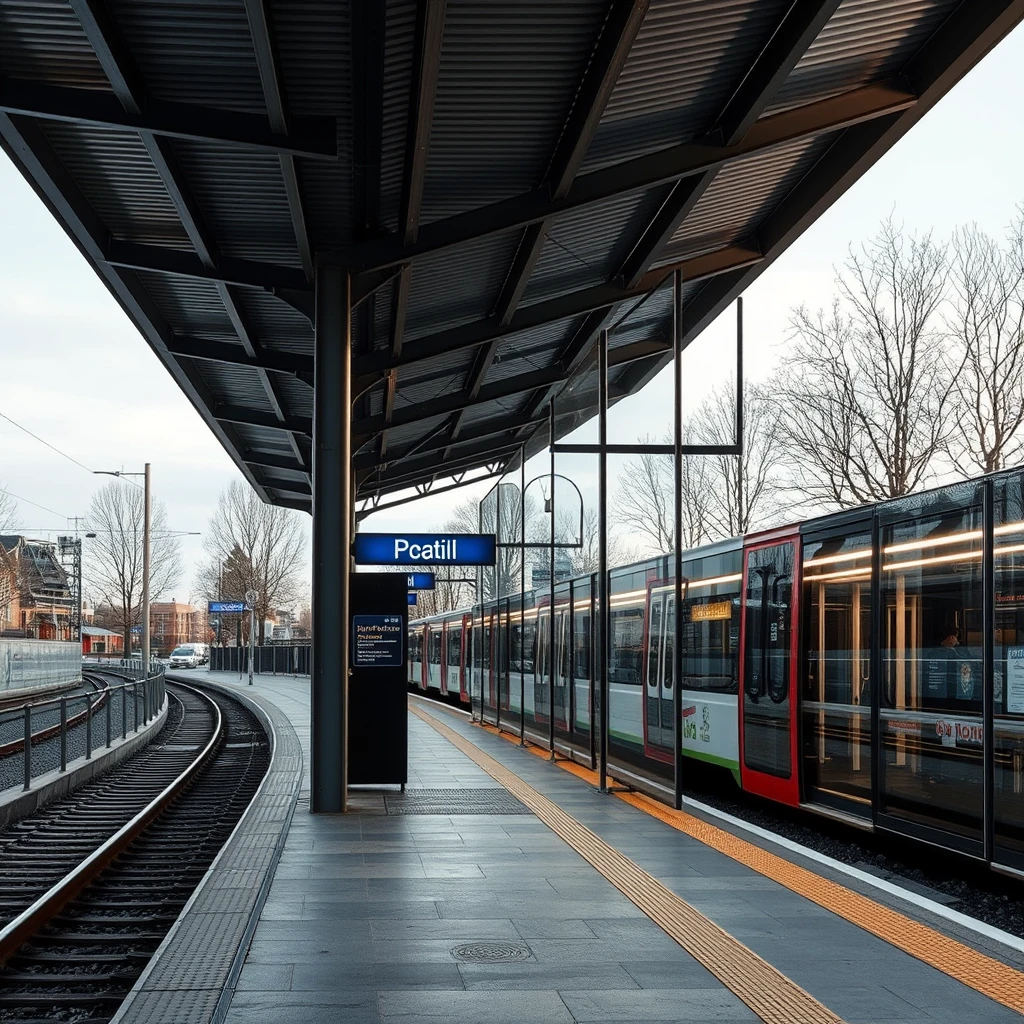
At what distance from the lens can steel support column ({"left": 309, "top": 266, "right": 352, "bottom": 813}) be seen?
459 inches

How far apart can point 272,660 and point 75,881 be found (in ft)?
182

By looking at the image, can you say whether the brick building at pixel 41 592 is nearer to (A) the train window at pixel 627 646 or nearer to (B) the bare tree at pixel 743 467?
(B) the bare tree at pixel 743 467

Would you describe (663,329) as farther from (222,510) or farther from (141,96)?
(222,510)

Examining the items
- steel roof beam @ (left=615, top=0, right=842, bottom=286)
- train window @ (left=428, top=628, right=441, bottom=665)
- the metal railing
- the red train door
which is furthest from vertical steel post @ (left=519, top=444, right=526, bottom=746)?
train window @ (left=428, top=628, right=441, bottom=665)

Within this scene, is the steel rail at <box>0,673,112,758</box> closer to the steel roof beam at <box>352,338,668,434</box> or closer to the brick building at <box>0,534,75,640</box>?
the steel roof beam at <box>352,338,668,434</box>

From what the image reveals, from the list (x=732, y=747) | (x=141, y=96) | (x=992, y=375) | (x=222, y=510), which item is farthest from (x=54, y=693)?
(x=222, y=510)

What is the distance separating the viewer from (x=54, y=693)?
3800 centimetres

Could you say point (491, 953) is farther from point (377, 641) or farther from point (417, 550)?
point (417, 550)

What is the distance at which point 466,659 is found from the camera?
105ft

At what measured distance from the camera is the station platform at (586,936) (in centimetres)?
532

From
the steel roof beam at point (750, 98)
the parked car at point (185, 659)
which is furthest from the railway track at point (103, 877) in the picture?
the parked car at point (185, 659)

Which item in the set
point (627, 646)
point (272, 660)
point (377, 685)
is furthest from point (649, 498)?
point (272, 660)

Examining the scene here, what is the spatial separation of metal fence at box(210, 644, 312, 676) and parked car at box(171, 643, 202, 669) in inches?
710

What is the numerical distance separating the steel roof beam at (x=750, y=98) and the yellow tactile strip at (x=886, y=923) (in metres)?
5.38
